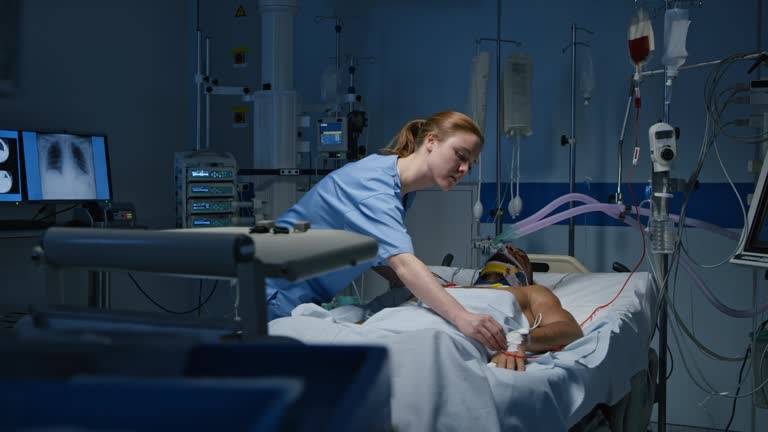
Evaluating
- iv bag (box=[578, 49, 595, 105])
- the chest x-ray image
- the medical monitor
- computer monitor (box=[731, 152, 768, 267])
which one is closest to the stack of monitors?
the chest x-ray image

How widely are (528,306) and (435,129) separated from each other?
66 cm

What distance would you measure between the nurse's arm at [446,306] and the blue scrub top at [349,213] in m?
0.09

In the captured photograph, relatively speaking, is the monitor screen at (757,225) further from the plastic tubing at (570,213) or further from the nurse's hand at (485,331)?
the nurse's hand at (485,331)

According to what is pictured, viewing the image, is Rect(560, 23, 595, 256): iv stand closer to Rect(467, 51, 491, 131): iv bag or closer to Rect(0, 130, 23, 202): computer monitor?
Rect(467, 51, 491, 131): iv bag

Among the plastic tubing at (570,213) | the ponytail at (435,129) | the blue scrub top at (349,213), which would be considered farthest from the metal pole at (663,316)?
the blue scrub top at (349,213)

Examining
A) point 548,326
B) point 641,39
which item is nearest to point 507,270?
point 548,326

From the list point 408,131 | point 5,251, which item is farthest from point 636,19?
point 5,251

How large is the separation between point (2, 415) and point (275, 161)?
4177 mm

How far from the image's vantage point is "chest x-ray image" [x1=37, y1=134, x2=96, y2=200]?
399 centimetres

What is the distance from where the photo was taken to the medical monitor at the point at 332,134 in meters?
4.48

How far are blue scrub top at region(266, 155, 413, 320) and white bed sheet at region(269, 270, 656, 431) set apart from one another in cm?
23

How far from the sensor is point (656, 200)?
9.26 feet

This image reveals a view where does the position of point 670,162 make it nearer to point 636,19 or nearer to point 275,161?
point 636,19

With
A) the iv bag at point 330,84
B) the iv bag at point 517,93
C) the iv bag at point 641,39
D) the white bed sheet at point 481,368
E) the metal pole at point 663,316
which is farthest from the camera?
the iv bag at point 330,84
